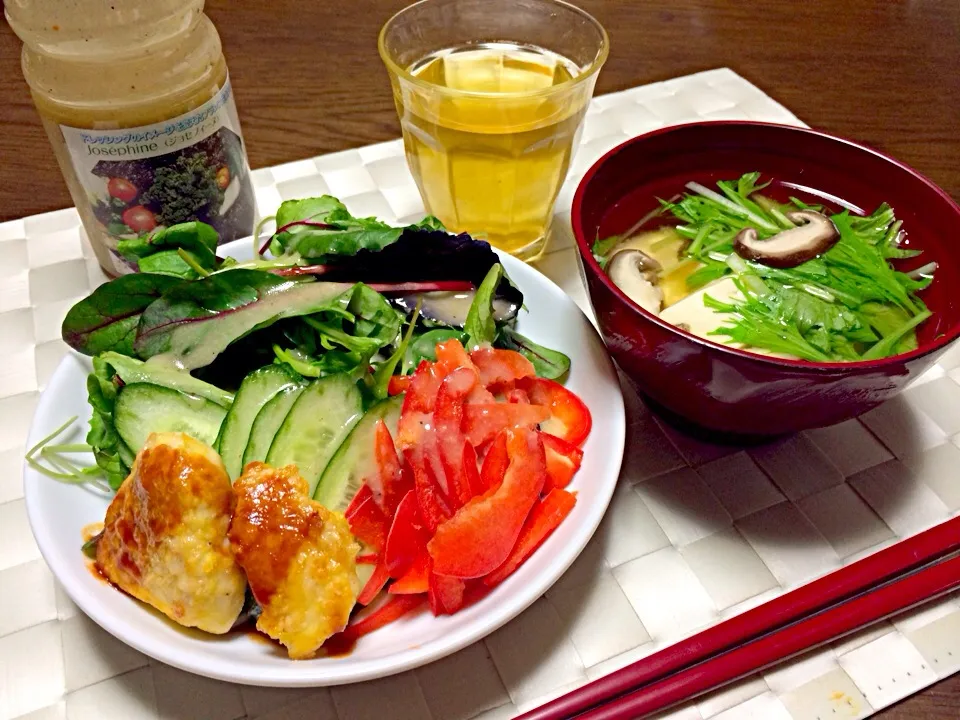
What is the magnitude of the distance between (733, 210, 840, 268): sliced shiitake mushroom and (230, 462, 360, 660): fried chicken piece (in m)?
0.76

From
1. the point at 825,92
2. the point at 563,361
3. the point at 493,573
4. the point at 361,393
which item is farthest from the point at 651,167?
the point at 825,92

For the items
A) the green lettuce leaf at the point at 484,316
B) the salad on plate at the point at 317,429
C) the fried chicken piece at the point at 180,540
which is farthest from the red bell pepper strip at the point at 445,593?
the green lettuce leaf at the point at 484,316

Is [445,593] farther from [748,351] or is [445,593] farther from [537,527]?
[748,351]

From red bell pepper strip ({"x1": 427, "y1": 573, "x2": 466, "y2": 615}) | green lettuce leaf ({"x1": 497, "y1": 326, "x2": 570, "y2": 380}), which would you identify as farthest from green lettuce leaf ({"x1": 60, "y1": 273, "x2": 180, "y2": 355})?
red bell pepper strip ({"x1": 427, "y1": 573, "x2": 466, "y2": 615})

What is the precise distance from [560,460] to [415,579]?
0.25 meters

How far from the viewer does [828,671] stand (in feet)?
2.98

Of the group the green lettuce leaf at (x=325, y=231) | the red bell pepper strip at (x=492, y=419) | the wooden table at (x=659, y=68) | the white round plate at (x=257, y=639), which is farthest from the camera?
the wooden table at (x=659, y=68)

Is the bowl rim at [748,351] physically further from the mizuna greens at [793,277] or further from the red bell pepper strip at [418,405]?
the red bell pepper strip at [418,405]

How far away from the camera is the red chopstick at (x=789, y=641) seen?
32.7 inches

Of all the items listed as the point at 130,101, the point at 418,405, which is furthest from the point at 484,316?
the point at 130,101

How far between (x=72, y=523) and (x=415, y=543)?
1.43 ft

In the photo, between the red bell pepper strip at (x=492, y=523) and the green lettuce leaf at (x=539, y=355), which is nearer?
the red bell pepper strip at (x=492, y=523)

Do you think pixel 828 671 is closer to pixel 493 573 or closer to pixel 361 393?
pixel 493 573

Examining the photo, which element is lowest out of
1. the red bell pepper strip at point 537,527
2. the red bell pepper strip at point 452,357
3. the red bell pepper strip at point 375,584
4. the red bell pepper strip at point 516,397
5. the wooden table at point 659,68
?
the wooden table at point 659,68
